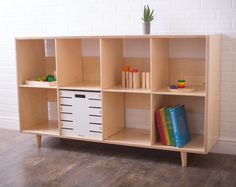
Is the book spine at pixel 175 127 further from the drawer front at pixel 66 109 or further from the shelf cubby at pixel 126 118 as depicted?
the drawer front at pixel 66 109

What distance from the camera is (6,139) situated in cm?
388

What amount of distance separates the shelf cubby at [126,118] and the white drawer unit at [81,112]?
0.22ft

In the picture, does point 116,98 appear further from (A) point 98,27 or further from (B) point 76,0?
(B) point 76,0

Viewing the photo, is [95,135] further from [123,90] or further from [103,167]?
[123,90]

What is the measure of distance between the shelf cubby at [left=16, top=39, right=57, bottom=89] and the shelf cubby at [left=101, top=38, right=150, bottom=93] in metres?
0.52

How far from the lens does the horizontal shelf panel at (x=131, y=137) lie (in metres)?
3.16

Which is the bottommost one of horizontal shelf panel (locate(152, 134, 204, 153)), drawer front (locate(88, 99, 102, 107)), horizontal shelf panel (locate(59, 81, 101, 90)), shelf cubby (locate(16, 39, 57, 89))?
horizontal shelf panel (locate(152, 134, 204, 153))

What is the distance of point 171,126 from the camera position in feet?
9.94

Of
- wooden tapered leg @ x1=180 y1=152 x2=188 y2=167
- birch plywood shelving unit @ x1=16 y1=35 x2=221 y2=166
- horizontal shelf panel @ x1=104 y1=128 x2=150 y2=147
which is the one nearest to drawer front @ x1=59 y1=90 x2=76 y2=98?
birch plywood shelving unit @ x1=16 y1=35 x2=221 y2=166

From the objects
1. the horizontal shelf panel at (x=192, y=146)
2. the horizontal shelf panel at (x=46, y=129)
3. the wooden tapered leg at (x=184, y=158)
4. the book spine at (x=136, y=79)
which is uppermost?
the book spine at (x=136, y=79)

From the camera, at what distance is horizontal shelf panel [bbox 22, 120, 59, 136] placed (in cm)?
350

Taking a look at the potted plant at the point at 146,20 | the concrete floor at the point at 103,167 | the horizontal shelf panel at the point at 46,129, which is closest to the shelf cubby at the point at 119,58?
the potted plant at the point at 146,20

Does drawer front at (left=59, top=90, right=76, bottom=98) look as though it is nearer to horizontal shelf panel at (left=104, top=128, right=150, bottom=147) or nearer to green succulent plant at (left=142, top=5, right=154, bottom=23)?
horizontal shelf panel at (left=104, top=128, right=150, bottom=147)

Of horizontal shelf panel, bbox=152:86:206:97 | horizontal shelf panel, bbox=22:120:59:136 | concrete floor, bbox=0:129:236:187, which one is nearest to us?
concrete floor, bbox=0:129:236:187
